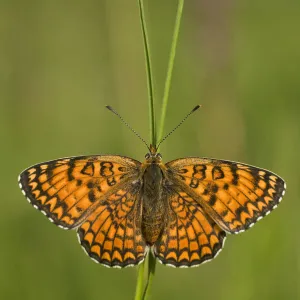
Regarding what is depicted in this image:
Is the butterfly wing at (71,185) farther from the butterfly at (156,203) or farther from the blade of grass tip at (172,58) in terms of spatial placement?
the blade of grass tip at (172,58)

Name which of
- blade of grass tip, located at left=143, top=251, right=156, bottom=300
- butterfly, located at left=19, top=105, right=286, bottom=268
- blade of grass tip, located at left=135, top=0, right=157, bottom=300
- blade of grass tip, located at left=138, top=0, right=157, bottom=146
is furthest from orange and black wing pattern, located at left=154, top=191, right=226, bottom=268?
blade of grass tip, located at left=138, top=0, right=157, bottom=146

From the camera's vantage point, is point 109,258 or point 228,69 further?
point 228,69

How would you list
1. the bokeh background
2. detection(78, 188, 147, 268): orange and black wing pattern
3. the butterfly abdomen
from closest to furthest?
detection(78, 188, 147, 268): orange and black wing pattern
the butterfly abdomen
the bokeh background

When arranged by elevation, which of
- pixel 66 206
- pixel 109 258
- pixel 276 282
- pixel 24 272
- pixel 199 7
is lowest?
pixel 276 282

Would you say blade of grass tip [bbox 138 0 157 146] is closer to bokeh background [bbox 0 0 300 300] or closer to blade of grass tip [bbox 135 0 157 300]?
blade of grass tip [bbox 135 0 157 300]

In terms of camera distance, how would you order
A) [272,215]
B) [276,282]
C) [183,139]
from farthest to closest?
[183,139], [276,282], [272,215]
